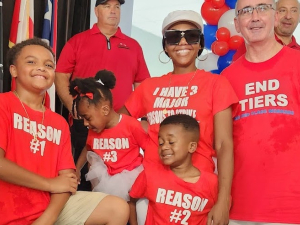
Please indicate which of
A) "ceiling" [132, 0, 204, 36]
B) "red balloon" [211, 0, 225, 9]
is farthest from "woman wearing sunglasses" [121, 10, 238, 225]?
"ceiling" [132, 0, 204, 36]

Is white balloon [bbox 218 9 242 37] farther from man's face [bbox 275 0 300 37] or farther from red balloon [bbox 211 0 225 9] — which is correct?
man's face [bbox 275 0 300 37]

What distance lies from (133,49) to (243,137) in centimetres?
171

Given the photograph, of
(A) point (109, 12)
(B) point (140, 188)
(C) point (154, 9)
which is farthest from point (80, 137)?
(C) point (154, 9)

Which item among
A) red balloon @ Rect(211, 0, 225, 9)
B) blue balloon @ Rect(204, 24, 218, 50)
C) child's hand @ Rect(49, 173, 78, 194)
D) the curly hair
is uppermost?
red balloon @ Rect(211, 0, 225, 9)

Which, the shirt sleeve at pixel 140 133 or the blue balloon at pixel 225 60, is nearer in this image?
the shirt sleeve at pixel 140 133

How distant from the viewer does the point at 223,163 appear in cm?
198

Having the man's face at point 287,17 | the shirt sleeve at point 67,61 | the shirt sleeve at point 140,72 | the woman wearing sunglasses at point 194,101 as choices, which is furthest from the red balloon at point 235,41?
the woman wearing sunglasses at point 194,101

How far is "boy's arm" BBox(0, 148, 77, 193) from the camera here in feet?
6.54

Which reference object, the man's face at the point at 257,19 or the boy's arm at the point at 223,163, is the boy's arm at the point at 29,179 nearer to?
the boy's arm at the point at 223,163

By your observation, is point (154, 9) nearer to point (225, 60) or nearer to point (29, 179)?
point (225, 60)

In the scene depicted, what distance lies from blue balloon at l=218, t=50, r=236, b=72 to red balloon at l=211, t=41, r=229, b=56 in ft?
0.12

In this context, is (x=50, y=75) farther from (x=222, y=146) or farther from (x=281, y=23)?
(x=281, y=23)

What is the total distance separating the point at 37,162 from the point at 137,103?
590 millimetres

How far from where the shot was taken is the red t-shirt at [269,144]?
6.15 ft
